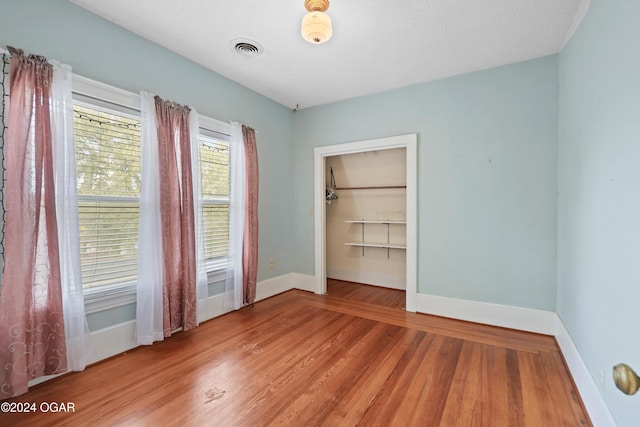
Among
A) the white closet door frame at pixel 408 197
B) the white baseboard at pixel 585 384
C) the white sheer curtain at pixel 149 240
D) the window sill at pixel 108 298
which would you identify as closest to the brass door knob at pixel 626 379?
the white baseboard at pixel 585 384

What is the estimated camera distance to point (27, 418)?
4.99 ft

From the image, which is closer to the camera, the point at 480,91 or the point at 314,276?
the point at 480,91

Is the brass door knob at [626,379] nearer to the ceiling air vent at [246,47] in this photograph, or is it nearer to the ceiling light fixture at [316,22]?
the ceiling light fixture at [316,22]

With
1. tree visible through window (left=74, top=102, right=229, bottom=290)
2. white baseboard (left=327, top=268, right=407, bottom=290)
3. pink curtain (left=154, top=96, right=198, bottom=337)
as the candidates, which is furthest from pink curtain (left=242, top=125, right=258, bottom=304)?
white baseboard (left=327, top=268, right=407, bottom=290)

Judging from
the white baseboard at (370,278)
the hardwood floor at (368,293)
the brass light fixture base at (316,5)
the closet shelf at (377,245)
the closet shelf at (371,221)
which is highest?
the brass light fixture base at (316,5)

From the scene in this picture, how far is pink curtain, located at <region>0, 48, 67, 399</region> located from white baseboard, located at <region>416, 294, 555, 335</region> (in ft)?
10.5

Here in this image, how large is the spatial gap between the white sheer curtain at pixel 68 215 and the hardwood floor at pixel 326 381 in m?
0.31

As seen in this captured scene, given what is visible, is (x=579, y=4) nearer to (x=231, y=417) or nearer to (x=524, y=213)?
(x=524, y=213)

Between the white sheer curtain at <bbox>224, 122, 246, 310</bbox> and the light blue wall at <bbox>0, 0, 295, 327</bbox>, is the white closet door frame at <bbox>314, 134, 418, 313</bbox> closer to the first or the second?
the light blue wall at <bbox>0, 0, 295, 327</bbox>

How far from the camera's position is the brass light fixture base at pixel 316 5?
1.76 m

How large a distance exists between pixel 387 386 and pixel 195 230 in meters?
2.10

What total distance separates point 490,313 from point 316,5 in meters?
3.12

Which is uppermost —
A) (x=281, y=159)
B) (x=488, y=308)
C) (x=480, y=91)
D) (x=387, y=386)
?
(x=480, y=91)

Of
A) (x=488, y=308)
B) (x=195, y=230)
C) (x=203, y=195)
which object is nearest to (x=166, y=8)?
(x=203, y=195)
